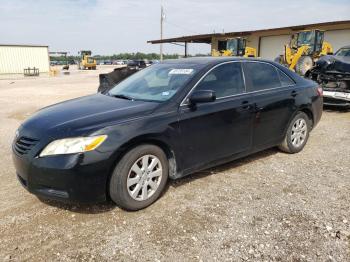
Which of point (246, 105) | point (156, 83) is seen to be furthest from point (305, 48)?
point (156, 83)

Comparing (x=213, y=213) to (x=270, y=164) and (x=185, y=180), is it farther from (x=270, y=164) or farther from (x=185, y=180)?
(x=270, y=164)

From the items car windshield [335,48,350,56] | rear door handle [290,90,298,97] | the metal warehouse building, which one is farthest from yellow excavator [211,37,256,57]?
rear door handle [290,90,298,97]

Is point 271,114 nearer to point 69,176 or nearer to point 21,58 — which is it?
point 69,176

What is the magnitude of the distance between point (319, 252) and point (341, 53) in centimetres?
974

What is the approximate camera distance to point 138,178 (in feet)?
10.6

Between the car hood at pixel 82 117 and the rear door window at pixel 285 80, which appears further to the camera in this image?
the rear door window at pixel 285 80

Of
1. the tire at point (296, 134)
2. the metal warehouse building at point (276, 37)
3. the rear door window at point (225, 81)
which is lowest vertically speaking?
the tire at point (296, 134)

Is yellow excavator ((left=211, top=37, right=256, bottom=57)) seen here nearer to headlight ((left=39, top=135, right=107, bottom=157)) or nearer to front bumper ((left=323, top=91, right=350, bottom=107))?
front bumper ((left=323, top=91, right=350, bottom=107))

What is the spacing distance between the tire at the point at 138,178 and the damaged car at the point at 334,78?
689cm

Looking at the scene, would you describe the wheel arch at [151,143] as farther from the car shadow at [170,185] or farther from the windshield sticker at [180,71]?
the windshield sticker at [180,71]

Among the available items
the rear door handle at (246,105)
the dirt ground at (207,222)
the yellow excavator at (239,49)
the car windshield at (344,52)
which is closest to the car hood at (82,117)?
the dirt ground at (207,222)

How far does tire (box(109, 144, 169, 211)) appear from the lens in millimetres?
3080

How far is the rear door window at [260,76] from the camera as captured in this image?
429 cm

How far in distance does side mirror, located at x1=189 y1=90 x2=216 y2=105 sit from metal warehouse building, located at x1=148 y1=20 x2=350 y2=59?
20451mm
